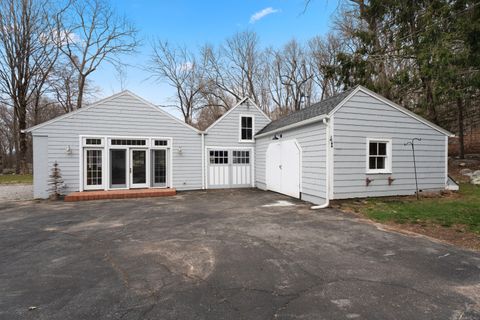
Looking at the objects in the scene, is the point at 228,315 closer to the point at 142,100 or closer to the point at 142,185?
the point at 142,185

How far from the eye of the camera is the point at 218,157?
1205 cm

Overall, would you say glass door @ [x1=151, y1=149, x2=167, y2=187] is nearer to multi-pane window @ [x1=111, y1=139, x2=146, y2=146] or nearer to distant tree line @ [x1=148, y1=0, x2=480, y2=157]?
multi-pane window @ [x1=111, y1=139, x2=146, y2=146]

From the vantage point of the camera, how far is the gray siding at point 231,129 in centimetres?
1192

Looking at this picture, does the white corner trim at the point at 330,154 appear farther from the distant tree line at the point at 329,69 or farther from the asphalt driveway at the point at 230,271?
the distant tree line at the point at 329,69

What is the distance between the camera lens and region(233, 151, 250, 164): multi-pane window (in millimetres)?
12344

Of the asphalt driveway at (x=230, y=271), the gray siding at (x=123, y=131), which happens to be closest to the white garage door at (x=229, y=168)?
the gray siding at (x=123, y=131)

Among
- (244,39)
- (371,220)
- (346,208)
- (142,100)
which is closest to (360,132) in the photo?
(346,208)

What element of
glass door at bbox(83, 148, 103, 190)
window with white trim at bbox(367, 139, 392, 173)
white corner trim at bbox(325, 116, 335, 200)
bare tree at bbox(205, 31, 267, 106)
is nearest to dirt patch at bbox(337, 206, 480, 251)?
white corner trim at bbox(325, 116, 335, 200)

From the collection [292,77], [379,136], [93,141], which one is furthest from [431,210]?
[292,77]

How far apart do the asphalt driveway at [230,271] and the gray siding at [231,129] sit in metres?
6.72

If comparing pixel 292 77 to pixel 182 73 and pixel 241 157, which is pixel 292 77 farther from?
pixel 241 157

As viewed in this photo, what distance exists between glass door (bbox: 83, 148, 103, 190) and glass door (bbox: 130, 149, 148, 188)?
1196 mm

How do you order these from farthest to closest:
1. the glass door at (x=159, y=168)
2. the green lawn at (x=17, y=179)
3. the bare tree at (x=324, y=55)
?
the bare tree at (x=324, y=55) → the green lawn at (x=17, y=179) → the glass door at (x=159, y=168)

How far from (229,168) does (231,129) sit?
6.54 ft
